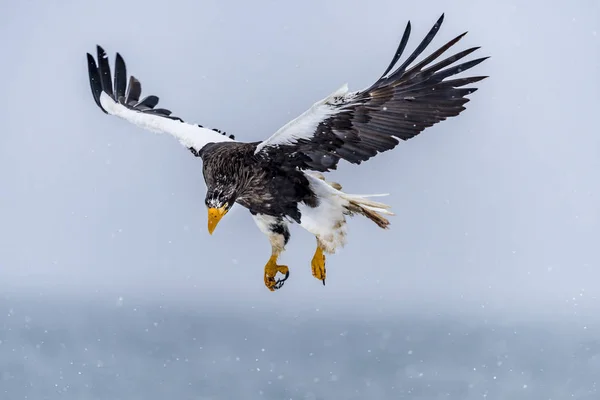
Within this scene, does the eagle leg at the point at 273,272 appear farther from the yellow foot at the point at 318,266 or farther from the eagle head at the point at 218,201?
the eagle head at the point at 218,201

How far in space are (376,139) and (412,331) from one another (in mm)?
27444

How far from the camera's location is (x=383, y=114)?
7559 mm

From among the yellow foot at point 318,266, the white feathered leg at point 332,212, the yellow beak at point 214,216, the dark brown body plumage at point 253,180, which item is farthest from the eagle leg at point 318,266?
the yellow beak at point 214,216

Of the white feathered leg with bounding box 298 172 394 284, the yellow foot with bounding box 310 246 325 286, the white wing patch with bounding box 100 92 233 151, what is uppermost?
the white wing patch with bounding box 100 92 233 151

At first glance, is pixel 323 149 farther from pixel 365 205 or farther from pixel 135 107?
pixel 135 107

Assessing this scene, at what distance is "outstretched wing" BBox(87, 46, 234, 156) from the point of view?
874cm

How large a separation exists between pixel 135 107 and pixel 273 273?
2.13 meters

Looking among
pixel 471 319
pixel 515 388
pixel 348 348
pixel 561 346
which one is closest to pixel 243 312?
pixel 471 319

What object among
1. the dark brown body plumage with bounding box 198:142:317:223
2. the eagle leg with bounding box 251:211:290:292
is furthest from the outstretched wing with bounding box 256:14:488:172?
the eagle leg with bounding box 251:211:290:292

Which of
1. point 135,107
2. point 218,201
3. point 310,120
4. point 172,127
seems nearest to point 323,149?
point 310,120

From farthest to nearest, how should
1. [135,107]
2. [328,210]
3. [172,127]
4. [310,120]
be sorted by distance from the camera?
[135,107]
[172,127]
[328,210]
[310,120]

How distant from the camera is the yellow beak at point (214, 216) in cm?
739

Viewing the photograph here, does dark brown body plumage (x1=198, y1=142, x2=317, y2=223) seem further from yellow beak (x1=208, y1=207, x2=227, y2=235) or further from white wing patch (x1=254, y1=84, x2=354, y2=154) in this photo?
white wing patch (x1=254, y1=84, x2=354, y2=154)

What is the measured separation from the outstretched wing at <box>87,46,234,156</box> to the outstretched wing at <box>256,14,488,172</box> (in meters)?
1.19
